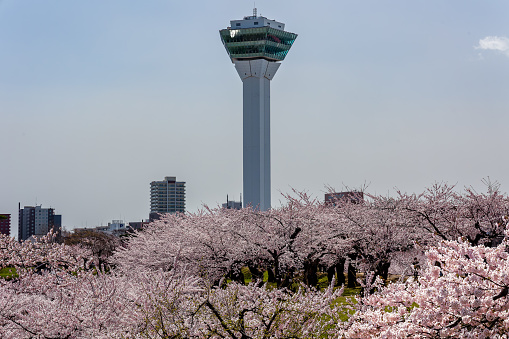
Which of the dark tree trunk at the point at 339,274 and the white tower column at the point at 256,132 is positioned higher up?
the white tower column at the point at 256,132

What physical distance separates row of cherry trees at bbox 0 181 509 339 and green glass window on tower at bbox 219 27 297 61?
8922cm

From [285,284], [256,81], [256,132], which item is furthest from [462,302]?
[256,81]

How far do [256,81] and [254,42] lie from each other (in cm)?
942

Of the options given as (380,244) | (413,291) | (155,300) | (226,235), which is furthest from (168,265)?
(413,291)

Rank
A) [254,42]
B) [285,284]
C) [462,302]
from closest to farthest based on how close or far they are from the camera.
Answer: [462,302] < [285,284] < [254,42]

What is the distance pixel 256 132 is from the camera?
398ft

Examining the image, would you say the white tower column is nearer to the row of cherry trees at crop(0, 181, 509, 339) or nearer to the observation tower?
the observation tower

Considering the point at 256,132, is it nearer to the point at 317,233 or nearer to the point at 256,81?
the point at 256,81

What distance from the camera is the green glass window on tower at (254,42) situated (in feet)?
406

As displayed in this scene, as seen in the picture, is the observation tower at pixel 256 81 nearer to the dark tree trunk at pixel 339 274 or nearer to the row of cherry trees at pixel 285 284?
the row of cherry trees at pixel 285 284

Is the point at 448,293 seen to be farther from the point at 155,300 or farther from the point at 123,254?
the point at 123,254

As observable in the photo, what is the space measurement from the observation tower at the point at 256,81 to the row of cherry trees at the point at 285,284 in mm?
80627

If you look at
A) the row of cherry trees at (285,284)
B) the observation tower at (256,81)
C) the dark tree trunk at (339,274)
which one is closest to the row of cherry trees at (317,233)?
the row of cherry trees at (285,284)

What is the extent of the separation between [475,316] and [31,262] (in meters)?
22.2
